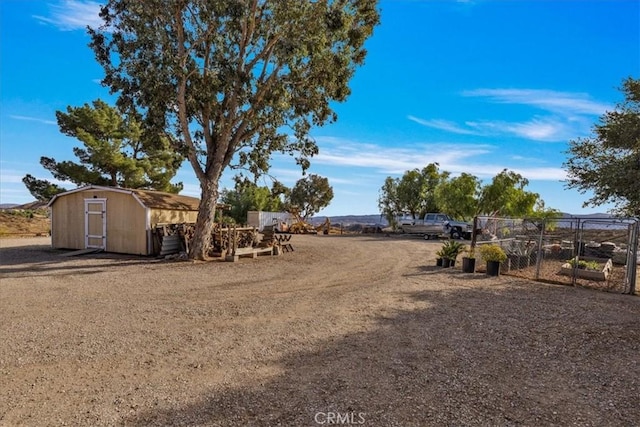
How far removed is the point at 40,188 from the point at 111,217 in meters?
14.2

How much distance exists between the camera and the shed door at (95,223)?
1598 cm

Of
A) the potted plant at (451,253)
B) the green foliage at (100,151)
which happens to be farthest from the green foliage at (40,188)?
the potted plant at (451,253)

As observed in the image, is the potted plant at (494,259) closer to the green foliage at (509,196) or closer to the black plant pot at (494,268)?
the black plant pot at (494,268)

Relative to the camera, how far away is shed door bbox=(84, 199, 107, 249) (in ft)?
52.4

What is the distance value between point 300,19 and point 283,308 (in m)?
9.87

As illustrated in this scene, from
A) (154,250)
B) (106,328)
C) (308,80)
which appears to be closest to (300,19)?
(308,80)

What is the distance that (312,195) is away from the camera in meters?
53.0

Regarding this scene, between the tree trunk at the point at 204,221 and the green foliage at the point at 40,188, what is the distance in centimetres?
1687

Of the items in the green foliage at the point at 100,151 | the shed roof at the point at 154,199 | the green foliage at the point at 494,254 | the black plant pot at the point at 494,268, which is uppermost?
the green foliage at the point at 100,151

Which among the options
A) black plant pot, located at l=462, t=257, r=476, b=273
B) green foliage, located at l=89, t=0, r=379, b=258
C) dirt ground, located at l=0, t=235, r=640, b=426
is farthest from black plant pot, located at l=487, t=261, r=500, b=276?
green foliage, located at l=89, t=0, r=379, b=258

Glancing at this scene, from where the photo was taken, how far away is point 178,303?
7.67 m

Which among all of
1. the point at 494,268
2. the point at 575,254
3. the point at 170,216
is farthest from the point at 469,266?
the point at 170,216

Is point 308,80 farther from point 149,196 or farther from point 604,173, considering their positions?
point 604,173

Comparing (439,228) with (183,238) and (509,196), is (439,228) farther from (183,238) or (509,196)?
(183,238)
